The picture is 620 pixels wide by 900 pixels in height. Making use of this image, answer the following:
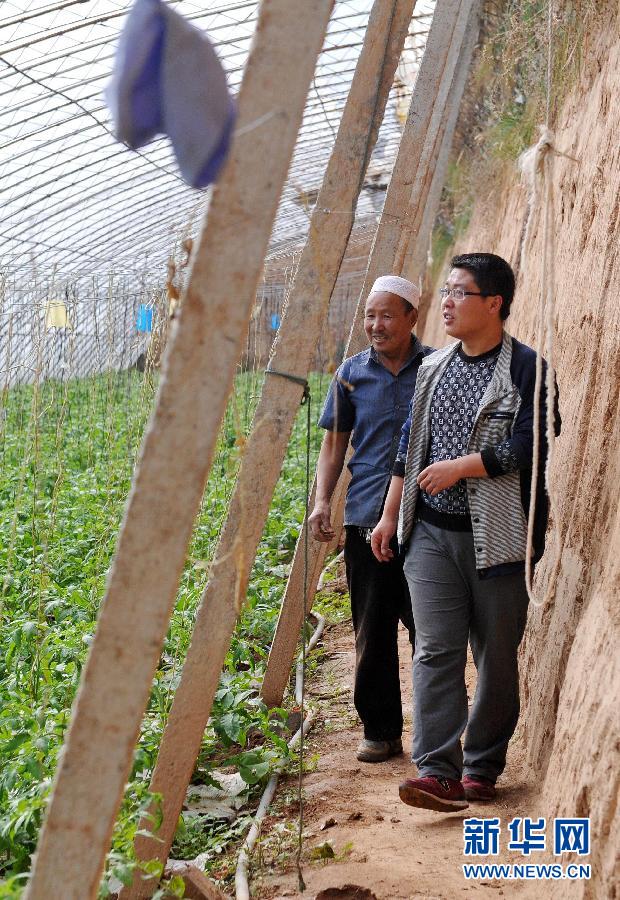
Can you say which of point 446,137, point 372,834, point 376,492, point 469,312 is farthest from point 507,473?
point 446,137

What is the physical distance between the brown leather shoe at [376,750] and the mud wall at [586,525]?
0.46 m

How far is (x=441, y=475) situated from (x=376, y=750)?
122cm

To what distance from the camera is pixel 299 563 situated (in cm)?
398

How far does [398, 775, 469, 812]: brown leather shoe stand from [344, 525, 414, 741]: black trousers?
0.67 metres

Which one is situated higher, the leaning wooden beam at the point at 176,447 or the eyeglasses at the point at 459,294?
the eyeglasses at the point at 459,294

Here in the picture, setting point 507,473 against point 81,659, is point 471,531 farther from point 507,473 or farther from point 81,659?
point 81,659

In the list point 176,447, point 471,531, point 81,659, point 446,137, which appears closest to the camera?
point 176,447

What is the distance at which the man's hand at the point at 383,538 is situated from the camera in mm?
3406

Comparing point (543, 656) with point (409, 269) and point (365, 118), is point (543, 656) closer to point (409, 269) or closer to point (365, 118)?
point (365, 118)

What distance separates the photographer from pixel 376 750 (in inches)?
143

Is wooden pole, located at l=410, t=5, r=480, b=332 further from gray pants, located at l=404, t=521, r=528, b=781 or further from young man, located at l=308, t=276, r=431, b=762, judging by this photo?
gray pants, located at l=404, t=521, r=528, b=781

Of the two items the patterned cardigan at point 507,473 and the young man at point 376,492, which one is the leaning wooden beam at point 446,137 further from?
the patterned cardigan at point 507,473

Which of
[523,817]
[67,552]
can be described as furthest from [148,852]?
[67,552]

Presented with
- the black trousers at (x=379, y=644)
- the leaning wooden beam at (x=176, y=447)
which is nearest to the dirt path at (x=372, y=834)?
the black trousers at (x=379, y=644)
